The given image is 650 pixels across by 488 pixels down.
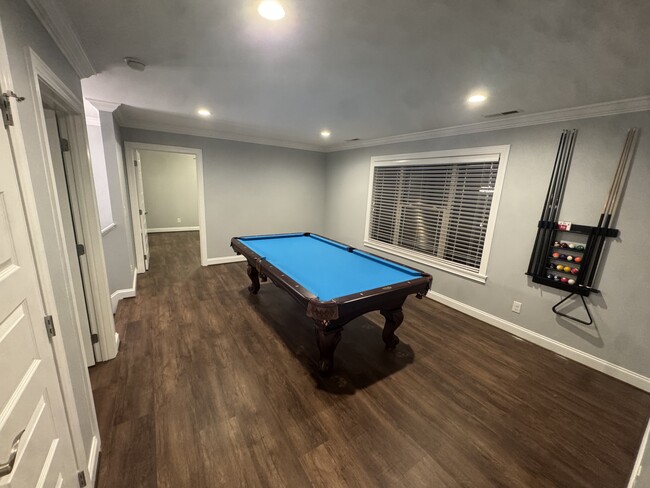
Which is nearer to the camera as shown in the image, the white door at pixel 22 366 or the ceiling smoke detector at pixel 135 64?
the white door at pixel 22 366

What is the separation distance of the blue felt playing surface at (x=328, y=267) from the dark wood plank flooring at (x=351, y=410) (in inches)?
28.4

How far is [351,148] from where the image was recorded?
5.03m

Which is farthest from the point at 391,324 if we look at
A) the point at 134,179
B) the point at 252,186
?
the point at 134,179

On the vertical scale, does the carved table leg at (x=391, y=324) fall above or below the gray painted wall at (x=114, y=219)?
below

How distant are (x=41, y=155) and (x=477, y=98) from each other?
9.78ft

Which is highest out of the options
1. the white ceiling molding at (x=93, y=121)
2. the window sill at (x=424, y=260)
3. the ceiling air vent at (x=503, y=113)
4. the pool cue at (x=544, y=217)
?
the ceiling air vent at (x=503, y=113)

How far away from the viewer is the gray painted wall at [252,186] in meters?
4.47

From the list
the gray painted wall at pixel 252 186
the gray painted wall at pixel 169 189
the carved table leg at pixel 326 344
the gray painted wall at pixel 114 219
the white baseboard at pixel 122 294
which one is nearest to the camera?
the carved table leg at pixel 326 344

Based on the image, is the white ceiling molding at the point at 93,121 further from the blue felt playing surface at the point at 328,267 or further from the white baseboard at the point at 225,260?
the white baseboard at the point at 225,260

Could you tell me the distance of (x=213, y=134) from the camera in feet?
14.3

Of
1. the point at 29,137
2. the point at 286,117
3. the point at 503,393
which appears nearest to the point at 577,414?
the point at 503,393

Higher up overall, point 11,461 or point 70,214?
point 70,214

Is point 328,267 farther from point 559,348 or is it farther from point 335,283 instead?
point 559,348

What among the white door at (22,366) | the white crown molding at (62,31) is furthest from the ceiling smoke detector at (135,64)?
the white door at (22,366)
